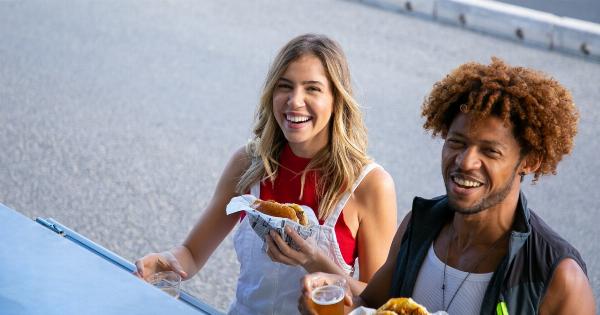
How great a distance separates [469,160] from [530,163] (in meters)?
0.17

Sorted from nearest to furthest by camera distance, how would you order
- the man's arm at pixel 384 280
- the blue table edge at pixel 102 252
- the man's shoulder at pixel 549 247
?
the man's shoulder at pixel 549 247, the man's arm at pixel 384 280, the blue table edge at pixel 102 252

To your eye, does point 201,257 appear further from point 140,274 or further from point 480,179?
point 480,179

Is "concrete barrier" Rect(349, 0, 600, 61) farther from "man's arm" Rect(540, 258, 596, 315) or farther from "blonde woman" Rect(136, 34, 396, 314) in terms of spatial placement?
"man's arm" Rect(540, 258, 596, 315)

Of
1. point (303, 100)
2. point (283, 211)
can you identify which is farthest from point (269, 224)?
point (303, 100)

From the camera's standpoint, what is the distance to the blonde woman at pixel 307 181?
2975mm

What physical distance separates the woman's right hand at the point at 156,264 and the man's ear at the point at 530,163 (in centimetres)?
121

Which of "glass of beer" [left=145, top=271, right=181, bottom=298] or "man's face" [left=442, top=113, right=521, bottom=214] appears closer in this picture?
"man's face" [left=442, top=113, right=521, bottom=214]

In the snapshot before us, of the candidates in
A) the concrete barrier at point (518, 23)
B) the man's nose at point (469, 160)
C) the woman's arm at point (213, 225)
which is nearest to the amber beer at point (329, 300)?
the man's nose at point (469, 160)

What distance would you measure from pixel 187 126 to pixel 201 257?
3496mm

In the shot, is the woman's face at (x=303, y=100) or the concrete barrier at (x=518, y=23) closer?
the woman's face at (x=303, y=100)

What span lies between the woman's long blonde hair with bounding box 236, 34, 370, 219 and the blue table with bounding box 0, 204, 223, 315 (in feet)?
2.79

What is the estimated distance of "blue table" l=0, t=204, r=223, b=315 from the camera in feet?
7.02

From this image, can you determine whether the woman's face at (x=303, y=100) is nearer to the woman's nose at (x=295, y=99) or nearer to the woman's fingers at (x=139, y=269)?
the woman's nose at (x=295, y=99)

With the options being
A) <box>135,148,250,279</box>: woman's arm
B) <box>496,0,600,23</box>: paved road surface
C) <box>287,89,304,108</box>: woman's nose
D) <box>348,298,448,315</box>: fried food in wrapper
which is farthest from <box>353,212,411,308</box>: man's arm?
<box>496,0,600,23</box>: paved road surface
